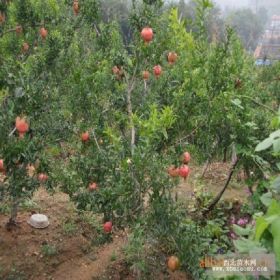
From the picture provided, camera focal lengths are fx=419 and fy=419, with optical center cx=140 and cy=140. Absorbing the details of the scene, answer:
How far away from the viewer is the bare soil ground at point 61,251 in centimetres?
443

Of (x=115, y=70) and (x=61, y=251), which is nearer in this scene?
(x=115, y=70)

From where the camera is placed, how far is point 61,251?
4.84 meters

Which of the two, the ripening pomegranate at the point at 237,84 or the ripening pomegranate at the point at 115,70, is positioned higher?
the ripening pomegranate at the point at 237,84

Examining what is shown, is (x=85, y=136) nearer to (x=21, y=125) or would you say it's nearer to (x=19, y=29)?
(x=21, y=125)

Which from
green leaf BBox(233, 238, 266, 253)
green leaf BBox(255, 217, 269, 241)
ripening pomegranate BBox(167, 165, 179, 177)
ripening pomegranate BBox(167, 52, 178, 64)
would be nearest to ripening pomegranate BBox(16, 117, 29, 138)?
ripening pomegranate BBox(167, 165, 179, 177)

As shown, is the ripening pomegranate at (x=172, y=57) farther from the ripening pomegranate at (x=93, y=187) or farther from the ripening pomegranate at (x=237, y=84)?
the ripening pomegranate at (x=93, y=187)

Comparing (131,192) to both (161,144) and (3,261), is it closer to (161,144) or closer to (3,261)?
(161,144)

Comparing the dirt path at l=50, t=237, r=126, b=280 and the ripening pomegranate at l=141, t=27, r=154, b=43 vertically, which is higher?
the ripening pomegranate at l=141, t=27, r=154, b=43

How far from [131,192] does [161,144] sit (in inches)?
26.0

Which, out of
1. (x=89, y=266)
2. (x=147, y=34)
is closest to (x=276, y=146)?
(x=147, y=34)

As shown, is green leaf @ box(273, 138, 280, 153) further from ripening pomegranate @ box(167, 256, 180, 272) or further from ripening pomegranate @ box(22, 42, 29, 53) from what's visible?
ripening pomegranate @ box(22, 42, 29, 53)

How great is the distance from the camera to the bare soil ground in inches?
175
